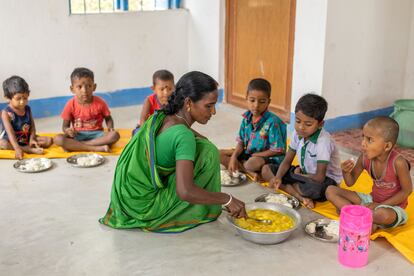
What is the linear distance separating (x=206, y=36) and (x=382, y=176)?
3751 millimetres

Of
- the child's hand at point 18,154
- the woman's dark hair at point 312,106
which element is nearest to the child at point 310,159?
the woman's dark hair at point 312,106

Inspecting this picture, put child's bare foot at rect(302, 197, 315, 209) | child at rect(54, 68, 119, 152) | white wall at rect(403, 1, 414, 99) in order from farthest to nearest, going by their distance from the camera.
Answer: white wall at rect(403, 1, 414, 99) < child at rect(54, 68, 119, 152) < child's bare foot at rect(302, 197, 315, 209)

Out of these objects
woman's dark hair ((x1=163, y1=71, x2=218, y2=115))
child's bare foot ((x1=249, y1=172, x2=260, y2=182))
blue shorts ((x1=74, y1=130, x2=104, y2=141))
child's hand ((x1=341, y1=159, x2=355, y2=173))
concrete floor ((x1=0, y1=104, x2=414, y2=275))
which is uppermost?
woman's dark hair ((x1=163, y1=71, x2=218, y2=115))

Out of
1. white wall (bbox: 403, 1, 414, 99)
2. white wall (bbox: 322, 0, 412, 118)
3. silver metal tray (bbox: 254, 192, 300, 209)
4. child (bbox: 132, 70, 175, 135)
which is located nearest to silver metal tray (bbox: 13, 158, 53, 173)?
child (bbox: 132, 70, 175, 135)

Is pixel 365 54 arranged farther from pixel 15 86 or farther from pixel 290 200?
pixel 15 86

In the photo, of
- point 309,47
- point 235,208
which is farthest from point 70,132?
point 309,47

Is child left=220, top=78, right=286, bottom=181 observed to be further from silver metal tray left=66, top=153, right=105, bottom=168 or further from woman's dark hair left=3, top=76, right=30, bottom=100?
woman's dark hair left=3, top=76, right=30, bottom=100

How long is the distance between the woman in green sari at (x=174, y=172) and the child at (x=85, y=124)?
1529mm

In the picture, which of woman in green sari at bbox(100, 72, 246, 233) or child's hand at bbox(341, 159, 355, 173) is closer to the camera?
woman in green sari at bbox(100, 72, 246, 233)

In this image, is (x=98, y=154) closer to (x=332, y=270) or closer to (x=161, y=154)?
(x=161, y=154)

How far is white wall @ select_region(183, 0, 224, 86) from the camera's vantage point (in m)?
6.09

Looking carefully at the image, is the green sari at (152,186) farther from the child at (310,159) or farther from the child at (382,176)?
the child at (382,176)

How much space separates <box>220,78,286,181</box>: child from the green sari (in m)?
0.82

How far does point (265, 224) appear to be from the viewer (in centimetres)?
295
